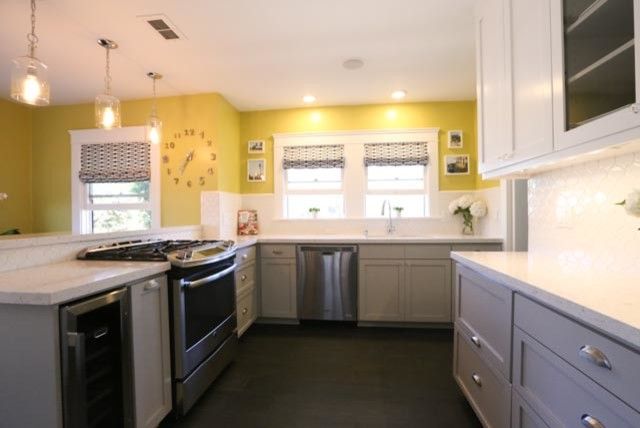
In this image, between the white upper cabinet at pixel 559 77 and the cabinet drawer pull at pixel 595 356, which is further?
the white upper cabinet at pixel 559 77

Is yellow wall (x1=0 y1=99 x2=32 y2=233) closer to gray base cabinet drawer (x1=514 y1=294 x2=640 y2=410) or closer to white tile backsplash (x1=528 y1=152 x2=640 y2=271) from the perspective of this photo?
gray base cabinet drawer (x1=514 y1=294 x2=640 y2=410)

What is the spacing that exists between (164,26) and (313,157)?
1.99 meters

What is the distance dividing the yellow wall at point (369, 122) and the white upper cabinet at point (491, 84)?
161 centimetres

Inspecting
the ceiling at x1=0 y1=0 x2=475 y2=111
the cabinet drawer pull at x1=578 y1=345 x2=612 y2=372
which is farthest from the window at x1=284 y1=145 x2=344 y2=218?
the cabinet drawer pull at x1=578 y1=345 x2=612 y2=372

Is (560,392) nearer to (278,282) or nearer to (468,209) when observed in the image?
(278,282)

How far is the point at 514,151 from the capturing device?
157 cm

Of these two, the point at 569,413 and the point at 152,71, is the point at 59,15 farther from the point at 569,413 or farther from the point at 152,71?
the point at 569,413

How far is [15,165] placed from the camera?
3490 millimetres

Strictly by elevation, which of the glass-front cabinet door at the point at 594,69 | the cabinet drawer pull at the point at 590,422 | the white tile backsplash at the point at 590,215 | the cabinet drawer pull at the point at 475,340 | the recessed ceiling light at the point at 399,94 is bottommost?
the cabinet drawer pull at the point at 475,340

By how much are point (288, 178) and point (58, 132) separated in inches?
110

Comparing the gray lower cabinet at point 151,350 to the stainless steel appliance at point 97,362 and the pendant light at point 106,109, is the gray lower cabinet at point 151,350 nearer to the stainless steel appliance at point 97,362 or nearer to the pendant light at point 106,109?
the stainless steel appliance at point 97,362

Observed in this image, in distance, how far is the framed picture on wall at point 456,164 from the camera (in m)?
3.46

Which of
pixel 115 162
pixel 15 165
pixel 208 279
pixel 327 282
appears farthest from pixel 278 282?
pixel 15 165

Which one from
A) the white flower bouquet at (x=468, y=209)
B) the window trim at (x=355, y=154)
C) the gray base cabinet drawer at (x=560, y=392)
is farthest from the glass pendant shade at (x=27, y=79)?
the white flower bouquet at (x=468, y=209)
